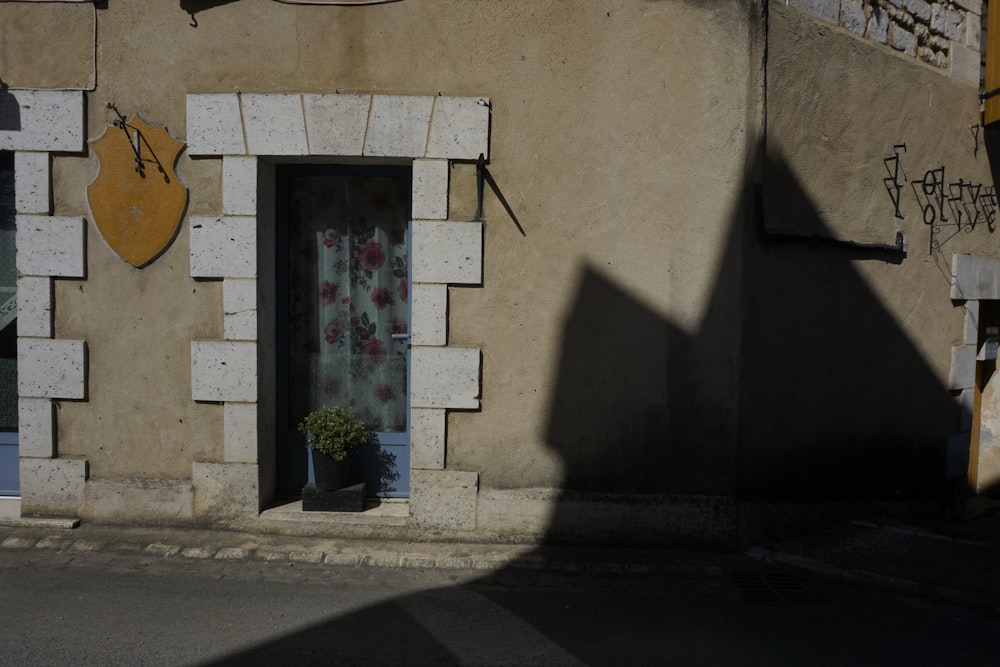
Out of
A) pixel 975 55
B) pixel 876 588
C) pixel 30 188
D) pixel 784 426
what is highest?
pixel 975 55

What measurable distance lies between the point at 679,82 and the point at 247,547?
12.3ft

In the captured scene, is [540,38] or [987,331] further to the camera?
[987,331]

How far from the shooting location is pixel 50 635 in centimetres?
359

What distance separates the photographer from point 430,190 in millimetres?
4848

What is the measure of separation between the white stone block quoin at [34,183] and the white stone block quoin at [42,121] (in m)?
0.06

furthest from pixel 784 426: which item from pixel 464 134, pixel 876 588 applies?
pixel 464 134

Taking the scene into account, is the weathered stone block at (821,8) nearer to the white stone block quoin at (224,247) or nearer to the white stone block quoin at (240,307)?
the white stone block quoin at (224,247)

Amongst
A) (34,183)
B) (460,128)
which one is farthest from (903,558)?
(34,183)

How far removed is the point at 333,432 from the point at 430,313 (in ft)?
3.15

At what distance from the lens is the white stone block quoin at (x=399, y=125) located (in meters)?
4.82

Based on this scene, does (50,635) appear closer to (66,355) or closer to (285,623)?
(285,623)

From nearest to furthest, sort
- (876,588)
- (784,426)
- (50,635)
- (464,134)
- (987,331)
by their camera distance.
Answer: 1. (50,635)
2. (876,588)
3. (464,134)
4. (784,426)
5. (987,331)

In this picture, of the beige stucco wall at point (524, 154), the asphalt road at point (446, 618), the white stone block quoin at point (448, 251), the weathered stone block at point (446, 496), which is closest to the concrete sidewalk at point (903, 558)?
the asphalt road at point (446, 618)

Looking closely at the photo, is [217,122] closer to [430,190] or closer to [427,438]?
[430,190]
